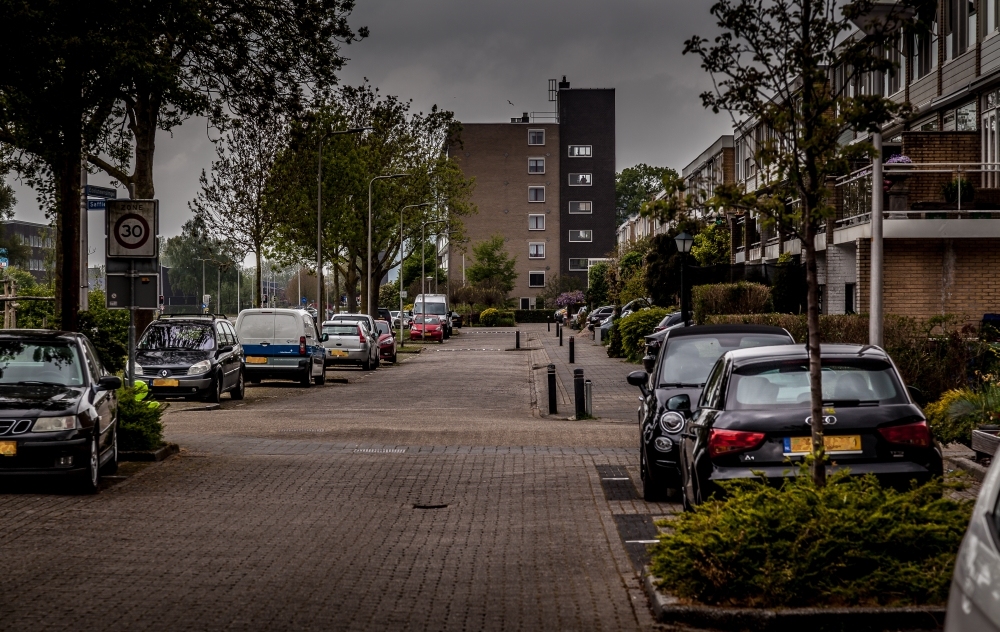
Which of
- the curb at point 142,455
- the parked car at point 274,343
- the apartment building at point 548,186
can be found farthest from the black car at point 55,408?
the apartment building at point 548,186

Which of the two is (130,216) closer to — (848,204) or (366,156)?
(848,204)

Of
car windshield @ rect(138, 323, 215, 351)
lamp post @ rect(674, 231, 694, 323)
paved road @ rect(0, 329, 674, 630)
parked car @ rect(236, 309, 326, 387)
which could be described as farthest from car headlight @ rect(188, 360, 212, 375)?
lamp post @ rect(674, 231, 694, 323)

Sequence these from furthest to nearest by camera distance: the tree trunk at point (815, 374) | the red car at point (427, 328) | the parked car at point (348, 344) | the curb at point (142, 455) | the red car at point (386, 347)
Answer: the red car at point (427, 328) < the red car at point (386, 347) < the parked car at point (348, 344) < the curb at point (142, 455) < the tree trunk at point (815, 374)

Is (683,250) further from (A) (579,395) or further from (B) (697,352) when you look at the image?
(B) (697,352)

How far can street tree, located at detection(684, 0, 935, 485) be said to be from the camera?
26.0 ft

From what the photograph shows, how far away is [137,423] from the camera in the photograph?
14922mm

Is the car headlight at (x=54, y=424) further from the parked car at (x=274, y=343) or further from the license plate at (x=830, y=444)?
the parked car at (x=274, y=343)

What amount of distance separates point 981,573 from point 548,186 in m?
115

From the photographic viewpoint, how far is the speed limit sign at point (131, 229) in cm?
1633

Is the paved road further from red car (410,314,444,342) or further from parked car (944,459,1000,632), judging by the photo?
red car (410,314,444,342)

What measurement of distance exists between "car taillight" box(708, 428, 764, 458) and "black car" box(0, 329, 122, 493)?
604 centimetres

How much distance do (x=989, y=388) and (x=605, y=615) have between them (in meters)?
9.10

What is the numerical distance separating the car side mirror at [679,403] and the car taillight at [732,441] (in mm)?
2254

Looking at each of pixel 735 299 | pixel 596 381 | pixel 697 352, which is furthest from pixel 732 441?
pixel 596 381
